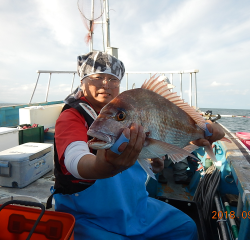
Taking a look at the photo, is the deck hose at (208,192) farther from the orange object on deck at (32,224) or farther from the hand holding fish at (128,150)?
the hand holding fish at (128,150)

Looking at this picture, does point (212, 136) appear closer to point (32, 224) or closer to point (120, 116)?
point (120, 116)

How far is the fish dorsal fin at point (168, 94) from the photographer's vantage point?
1469 mm

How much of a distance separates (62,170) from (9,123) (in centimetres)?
725

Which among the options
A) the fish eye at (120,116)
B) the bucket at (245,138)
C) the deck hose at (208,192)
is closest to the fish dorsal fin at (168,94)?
the fish eye at (120,116)

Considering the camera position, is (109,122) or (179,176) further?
(179,176)

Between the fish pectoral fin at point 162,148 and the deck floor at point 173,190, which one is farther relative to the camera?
the deck floor at point 173,190

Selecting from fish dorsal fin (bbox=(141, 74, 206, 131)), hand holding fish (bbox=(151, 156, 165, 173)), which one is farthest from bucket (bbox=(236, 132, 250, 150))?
fish dorsal fin (bbox=(141, 74, 206, 131))

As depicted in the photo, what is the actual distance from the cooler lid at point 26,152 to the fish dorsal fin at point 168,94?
2938 mm

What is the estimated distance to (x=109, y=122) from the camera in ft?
3.55

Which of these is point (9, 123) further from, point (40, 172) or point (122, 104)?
point (122, 104)

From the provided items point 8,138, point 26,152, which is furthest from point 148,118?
point 8,138

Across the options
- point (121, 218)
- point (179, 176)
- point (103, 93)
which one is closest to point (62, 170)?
point (121, 218)

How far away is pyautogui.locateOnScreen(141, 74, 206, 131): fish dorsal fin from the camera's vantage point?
4.82ft

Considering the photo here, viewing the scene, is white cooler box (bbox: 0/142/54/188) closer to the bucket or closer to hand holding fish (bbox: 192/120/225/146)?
hand holding fish (bbox: 192/120/225/146)
